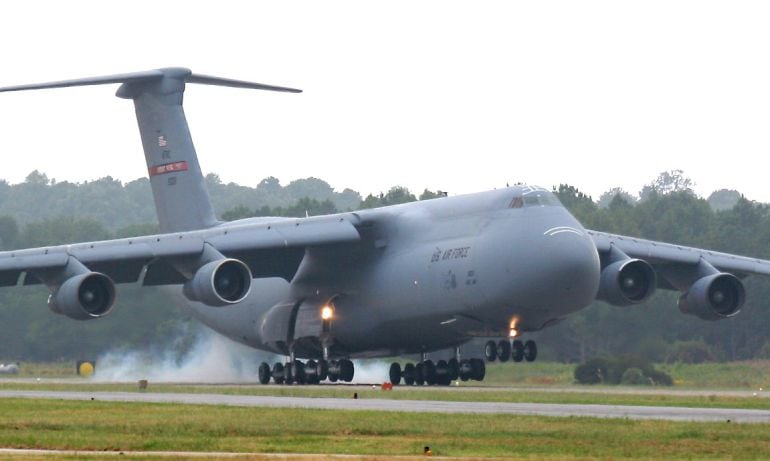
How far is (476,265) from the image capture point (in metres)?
36.5

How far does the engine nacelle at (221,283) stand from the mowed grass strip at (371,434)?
11.2m

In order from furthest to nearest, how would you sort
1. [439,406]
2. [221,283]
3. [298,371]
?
[298,371] < [221,283] < [439,406]

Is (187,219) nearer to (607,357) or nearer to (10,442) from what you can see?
(607,357)

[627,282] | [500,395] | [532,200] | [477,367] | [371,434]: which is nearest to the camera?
[371,434]

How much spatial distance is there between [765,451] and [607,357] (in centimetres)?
2229

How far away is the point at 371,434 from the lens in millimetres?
21391

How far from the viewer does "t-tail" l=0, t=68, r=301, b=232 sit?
44594 mm

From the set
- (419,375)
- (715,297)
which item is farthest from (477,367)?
(715,297)

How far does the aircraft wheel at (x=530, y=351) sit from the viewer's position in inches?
1459

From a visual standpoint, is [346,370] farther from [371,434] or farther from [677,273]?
[371,434]

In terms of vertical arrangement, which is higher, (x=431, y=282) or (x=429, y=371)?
(x=431, y=282)

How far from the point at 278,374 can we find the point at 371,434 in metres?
21.3

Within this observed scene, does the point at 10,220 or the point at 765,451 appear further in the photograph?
the point at 10,220

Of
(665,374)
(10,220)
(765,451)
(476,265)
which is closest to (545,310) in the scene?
(476,265)
